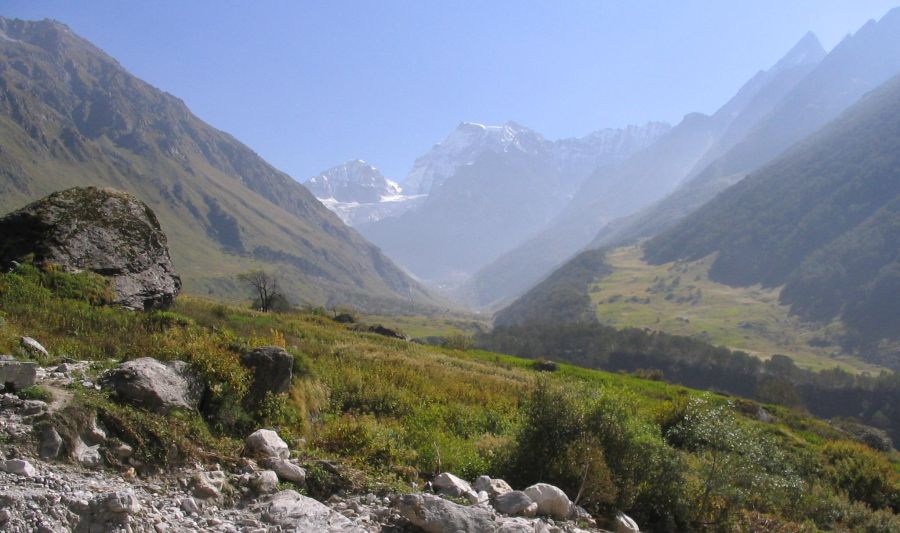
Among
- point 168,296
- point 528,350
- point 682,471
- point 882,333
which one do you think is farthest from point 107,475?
point 882,333

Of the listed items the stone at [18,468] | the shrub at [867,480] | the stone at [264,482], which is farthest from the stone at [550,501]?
the shrub at [867,480]

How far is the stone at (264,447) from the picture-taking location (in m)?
9.30

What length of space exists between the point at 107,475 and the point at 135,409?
5.97 ft

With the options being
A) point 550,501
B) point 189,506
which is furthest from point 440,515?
point 189,506

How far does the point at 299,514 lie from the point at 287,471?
1.23 metres

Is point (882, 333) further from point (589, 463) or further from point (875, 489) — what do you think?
point (589, 463)

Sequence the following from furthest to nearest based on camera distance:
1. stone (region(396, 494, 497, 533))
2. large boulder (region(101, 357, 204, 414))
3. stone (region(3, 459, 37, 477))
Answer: large boulder (region(101, 357, 204, 414)) < stone (region(396, 494, 497, 533)) < stone (region(3, 459, 37, 477))

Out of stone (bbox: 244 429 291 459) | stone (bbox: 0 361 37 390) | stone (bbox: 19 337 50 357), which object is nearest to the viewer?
stone (bbox: 0 361 37 390)

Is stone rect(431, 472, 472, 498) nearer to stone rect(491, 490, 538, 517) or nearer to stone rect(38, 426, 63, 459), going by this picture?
stone rect(491, 490, 538, 517)

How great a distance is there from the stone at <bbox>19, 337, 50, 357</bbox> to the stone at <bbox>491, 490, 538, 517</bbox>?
30.7ft

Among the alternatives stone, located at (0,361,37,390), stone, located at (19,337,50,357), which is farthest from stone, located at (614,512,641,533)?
stone, located at (19,337,50,357)

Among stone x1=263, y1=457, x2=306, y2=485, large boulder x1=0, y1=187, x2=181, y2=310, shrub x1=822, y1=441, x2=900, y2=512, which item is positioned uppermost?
large boulder x1=0, y1=187, x2=181, y2=310

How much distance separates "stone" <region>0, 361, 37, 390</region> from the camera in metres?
8.23

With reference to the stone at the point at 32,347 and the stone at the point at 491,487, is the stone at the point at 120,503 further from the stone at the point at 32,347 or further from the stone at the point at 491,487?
the stone at the point at 32,347
